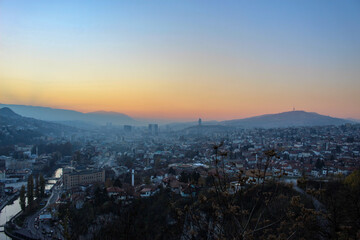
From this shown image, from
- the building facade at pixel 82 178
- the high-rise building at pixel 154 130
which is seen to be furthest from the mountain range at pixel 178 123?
the building facade at pixel 82 178

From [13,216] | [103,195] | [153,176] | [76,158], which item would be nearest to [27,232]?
[13,216]

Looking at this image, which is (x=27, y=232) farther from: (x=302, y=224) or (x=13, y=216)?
(x=302, y=224)

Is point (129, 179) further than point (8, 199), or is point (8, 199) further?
point (129, 179)

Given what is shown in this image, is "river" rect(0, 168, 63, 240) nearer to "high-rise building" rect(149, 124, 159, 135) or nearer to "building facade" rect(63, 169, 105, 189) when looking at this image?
"building facade" rect(63, 169, 105, 189)

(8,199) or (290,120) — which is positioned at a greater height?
(290,120)

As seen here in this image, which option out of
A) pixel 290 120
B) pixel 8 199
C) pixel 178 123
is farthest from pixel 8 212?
pixel 178 123

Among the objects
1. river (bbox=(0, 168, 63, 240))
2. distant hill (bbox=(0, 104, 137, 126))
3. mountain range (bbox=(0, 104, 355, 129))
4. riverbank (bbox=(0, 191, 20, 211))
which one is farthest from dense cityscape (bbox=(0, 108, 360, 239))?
distant hill (bbox=(0, 104, 137, 126))

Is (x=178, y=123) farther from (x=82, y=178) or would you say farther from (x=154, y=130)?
(x=82, y=178)

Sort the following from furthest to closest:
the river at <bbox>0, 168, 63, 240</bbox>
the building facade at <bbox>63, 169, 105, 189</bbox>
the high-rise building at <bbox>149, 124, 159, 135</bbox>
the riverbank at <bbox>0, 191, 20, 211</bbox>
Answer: the high-rise building at <bbox>149, 124, 159, 135</bbox>
the building facade at <bbox>63, 169, 105, 189</bbox>
the riverbank at <bbox>0, 191, 20, 211</bbox>
the river at <bbox>0, 168, 63, 240</bbox>

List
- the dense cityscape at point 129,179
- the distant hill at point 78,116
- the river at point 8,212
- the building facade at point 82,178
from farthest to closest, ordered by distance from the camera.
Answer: the distant hill at point 78,116
the building facade at point 82,178
the river at point 8,212
the dense cityscape at point 129,179

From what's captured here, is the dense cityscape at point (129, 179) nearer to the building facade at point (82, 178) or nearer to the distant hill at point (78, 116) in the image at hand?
the building facade at point (82, 178)

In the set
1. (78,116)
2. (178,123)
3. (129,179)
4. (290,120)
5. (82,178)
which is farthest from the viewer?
(78,116)

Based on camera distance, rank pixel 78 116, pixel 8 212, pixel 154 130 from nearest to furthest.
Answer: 1. pixel 8 212
2. pixel 154 130
3. pixel 78 116
